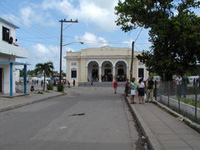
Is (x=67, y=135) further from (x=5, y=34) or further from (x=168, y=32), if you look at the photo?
(x=5, y=34)

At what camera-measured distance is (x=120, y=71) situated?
57.8 meters

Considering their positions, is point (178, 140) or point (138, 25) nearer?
point (178, 140)

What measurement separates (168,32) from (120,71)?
38.1 meters

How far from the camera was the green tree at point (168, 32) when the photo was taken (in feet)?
63.1

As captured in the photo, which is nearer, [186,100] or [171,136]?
[171,136]

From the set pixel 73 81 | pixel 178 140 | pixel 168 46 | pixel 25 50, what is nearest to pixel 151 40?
pixel 168 46

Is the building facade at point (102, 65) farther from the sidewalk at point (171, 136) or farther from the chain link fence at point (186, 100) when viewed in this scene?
the sidewalk at point (171, 136)

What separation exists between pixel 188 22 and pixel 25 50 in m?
16.0

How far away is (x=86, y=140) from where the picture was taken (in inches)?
273

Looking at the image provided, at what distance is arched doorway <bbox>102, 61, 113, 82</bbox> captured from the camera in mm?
57050

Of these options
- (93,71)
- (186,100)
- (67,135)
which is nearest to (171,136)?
(67,135)

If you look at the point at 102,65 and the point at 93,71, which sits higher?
the point at 102,65

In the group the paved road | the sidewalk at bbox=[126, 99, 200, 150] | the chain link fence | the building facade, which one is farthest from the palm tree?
the sidewalk at bbox=[126, 99, 200, 150]

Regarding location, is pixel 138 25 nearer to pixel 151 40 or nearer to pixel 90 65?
pixel 151 40
